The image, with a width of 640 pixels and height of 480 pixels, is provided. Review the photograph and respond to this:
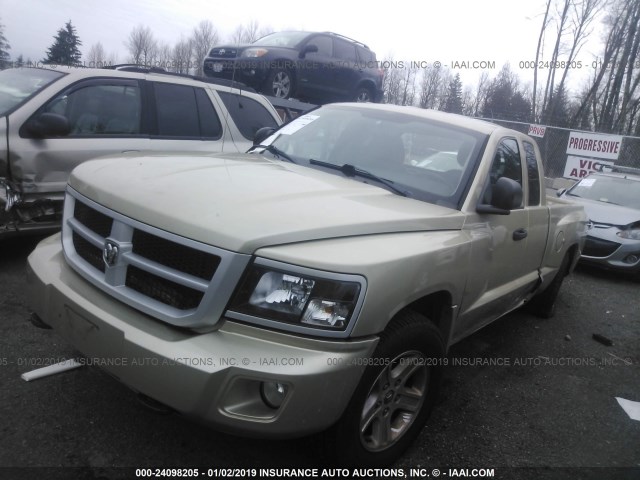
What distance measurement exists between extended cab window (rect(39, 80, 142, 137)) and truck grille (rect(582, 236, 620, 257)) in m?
6.34

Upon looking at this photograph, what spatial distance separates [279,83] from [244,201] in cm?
736

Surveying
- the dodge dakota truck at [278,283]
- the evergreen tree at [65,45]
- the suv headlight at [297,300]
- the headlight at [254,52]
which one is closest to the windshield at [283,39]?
the headlight at [254,52]

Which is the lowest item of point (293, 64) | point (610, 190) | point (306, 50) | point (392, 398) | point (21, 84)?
point (392, 398)

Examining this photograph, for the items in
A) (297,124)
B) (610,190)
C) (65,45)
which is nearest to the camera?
(297,124)

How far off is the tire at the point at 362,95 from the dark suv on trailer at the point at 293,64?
53 cm

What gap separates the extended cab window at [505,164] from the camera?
10.5ft

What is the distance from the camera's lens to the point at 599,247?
729cm

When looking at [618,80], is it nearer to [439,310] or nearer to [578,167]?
[578,167]

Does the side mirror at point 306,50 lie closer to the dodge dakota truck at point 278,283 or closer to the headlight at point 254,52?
the headlight at point 254,52

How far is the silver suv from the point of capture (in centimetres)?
430

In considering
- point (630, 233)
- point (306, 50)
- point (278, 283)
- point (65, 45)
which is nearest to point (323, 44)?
point (306, 50)

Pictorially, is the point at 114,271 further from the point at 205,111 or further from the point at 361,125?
the point at 205,111

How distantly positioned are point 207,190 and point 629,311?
5.58 m

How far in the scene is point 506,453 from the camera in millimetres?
2785
